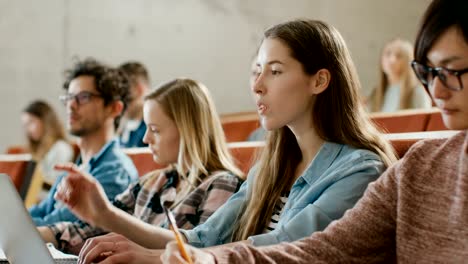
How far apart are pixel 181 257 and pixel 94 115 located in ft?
7.77

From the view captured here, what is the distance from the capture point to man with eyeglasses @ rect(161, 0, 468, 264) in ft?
4.07

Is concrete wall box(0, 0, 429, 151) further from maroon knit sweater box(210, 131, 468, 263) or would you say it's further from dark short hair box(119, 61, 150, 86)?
maroon knit sweater box(210, 131, 468, 263)

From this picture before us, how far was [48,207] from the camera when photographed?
3287 mm

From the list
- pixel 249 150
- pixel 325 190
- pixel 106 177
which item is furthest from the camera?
pixel 106 177

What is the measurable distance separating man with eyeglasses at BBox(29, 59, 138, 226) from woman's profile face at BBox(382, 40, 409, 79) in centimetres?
198

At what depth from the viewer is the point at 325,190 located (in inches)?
68.7

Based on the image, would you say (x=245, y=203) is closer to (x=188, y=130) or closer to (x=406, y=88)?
(x=188, y=130)

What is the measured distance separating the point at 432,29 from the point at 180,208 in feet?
4.02

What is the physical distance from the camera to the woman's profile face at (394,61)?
500 cm

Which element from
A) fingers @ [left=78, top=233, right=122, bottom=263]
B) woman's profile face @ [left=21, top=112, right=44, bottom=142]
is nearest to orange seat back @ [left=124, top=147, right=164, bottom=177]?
fingers @ [left=78, top=233, right=122, bottom=263]

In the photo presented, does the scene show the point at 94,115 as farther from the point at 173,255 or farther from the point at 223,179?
the point at 173,255

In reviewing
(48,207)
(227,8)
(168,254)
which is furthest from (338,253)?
(227,8)

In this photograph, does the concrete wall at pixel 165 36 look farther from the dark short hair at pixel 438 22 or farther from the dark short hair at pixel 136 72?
the dark short hair at pixel 438 22

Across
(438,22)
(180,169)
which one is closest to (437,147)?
(438,22)
